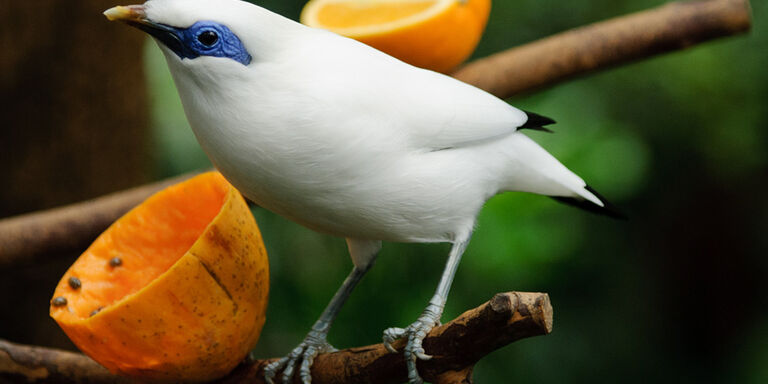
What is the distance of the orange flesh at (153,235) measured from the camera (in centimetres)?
150

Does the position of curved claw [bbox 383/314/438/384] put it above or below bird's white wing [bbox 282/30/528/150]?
below

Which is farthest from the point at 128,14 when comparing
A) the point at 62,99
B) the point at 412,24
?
the point at 62,99

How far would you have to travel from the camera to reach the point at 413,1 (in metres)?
2.21

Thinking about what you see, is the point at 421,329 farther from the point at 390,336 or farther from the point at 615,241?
the point at 615,241

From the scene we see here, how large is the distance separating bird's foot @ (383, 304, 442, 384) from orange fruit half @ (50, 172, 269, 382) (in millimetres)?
263

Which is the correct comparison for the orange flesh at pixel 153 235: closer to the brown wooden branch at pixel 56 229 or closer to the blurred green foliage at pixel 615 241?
the brown wooden branch at pixel 56 229

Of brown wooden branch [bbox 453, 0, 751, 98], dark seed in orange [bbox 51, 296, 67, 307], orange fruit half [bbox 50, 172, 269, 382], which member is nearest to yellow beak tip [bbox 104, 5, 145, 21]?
orange fruit half [bbox 50, 172, 269, 382]

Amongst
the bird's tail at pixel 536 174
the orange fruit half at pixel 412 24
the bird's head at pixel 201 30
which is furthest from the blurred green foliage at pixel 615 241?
the bird's head at pixel 201 30

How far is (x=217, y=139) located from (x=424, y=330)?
0.44m

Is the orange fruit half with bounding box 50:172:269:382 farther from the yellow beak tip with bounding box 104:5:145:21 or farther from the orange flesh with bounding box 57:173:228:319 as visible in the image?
the yellow beak tip with bounding box 104:5:145:21

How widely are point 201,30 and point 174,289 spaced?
1.33 feet

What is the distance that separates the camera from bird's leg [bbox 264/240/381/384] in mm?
1492

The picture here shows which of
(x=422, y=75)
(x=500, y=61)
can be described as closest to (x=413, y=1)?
(x=500, y=61)

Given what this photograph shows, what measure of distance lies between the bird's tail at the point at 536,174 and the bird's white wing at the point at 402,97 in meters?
0.05
